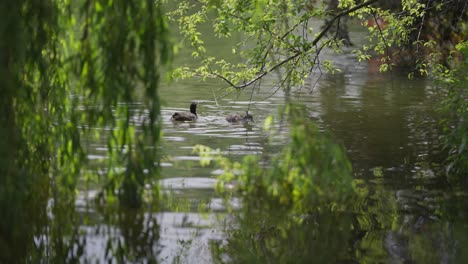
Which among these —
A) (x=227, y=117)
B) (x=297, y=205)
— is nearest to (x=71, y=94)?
(x=297, y=205)

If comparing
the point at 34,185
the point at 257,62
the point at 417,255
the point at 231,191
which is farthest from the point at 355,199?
the point at 34,185

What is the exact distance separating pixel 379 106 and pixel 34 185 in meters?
14.6

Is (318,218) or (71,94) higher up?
(71,94)

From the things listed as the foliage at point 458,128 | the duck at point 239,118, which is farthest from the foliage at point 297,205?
the duck at point 239,118

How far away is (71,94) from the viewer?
23.3 feet

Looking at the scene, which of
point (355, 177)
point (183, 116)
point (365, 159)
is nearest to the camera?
point (355, 177)

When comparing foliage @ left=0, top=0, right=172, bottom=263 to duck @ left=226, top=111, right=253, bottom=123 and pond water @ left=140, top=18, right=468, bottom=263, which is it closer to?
pond water @ left=140, top=18, right=468, bottom=263

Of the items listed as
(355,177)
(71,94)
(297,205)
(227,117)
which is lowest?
(355,177)

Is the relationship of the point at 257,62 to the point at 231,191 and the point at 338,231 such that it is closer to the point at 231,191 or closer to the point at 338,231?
the point at 231,191

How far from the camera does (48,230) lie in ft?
24.6

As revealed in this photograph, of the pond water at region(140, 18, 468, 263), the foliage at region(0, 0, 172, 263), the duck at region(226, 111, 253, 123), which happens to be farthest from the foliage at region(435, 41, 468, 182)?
the foliage at region(0, 0, 172, 263)

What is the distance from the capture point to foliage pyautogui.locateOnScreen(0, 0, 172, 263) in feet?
19.8

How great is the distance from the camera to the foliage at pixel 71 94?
6039mm

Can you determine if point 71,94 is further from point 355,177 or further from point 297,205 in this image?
point 355,177
